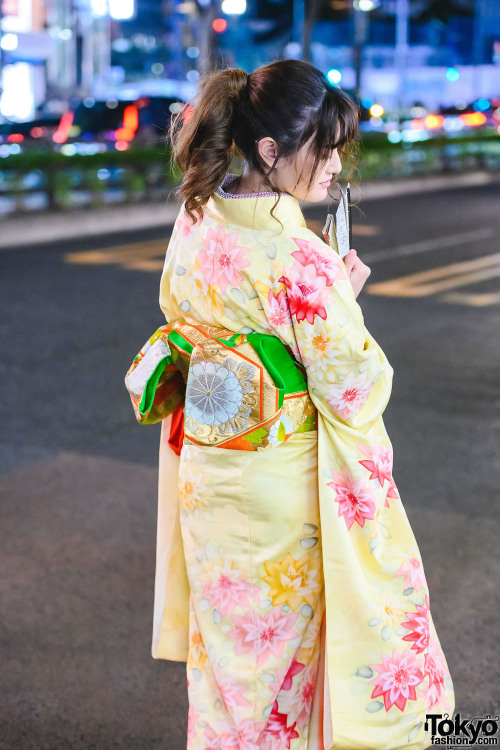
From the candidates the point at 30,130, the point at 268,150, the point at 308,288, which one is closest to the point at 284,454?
the point at 308,288

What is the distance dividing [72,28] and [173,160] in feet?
145

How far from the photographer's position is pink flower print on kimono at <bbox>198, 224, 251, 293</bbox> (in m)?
2.10

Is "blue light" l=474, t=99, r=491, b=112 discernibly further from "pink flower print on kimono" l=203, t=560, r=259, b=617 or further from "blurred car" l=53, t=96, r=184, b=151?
"pink flower print on kimono" l=203, t=560, r=259, b=617

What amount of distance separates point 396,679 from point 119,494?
8.79ft

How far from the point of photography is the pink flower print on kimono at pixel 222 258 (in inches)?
82.5

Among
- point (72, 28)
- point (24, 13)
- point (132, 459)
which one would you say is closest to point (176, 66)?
point (72, 28)

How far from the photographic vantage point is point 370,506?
2174mm

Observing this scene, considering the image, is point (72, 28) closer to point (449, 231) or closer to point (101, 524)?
point (449, 231)

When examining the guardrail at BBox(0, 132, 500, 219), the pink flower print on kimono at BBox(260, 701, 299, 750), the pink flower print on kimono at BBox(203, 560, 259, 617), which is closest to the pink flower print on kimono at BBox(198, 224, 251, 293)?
the pink flower print on kimono at BBox(203, 560, 259, 617)

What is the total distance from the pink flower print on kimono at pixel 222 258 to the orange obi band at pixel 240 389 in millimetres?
113

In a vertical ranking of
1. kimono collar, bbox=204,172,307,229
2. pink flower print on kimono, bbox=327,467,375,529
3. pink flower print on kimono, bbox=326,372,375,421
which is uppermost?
kimono collar, bbox=204,172,307,229

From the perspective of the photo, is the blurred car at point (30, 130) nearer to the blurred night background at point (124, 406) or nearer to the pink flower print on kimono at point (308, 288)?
the blurred night background at point (124, 406)

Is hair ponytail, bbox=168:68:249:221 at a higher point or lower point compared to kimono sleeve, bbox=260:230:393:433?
higher

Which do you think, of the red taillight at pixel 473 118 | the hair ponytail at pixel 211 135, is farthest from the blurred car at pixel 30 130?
the red taillight at pixel 473 118
